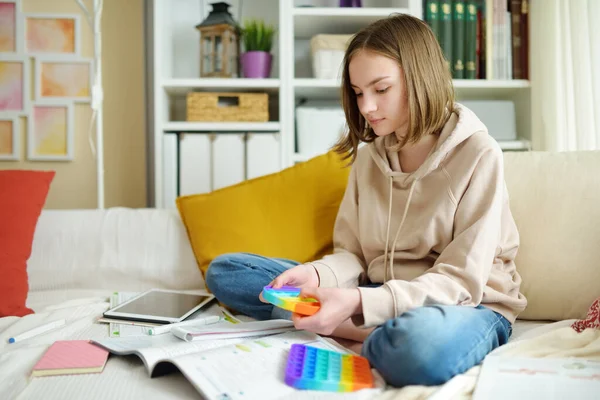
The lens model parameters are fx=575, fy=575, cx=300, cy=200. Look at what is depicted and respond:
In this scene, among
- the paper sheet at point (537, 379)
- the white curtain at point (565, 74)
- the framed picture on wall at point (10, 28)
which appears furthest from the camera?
the framed picture on wall at point (10, 28)

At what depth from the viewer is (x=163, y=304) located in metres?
1.24

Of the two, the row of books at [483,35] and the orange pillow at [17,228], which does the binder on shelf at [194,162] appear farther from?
the row of books at [483,35]

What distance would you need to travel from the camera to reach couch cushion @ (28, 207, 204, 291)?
149cm

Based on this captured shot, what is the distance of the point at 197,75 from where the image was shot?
2170 mm

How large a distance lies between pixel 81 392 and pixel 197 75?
1.59 metres

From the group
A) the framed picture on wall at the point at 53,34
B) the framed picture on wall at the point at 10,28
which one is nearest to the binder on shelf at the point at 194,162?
the framed picture on wall at the point at 53,34

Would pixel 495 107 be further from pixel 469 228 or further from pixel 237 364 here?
pixel 237 364

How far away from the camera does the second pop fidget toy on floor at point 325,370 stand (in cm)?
75

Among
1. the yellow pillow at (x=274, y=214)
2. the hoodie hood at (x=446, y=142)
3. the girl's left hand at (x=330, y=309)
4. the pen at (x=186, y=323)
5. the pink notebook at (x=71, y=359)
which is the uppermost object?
the hoodie hood at (x=446, y=142)

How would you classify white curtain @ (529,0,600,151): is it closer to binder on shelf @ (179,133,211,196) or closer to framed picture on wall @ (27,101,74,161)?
binder on shelf @ (179,133,211,196)

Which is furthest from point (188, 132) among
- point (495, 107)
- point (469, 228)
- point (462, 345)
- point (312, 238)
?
point (462, 345)

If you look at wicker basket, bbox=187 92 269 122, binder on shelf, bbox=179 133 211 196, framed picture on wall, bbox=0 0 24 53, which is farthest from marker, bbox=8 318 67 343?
framed picture on wall, bbox=0 0 24 53

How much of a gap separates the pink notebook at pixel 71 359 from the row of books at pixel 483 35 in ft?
4.83

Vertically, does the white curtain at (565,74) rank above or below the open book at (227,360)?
above
